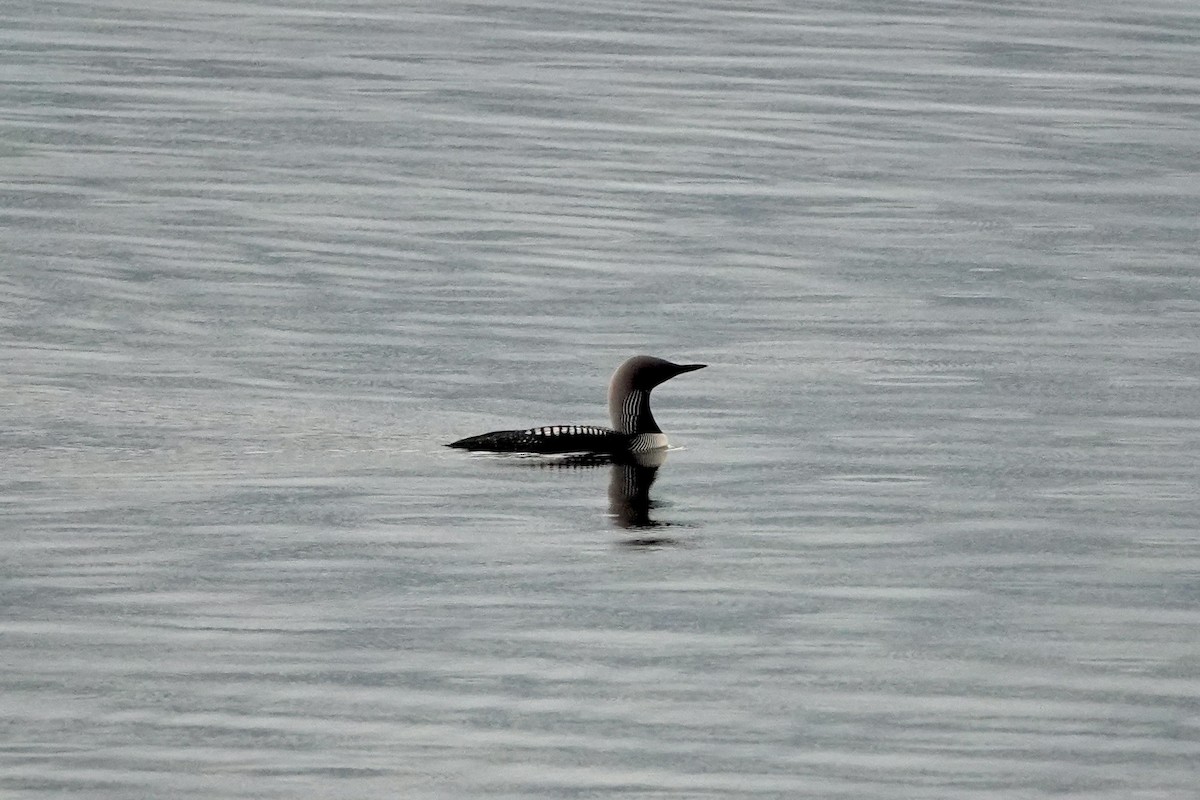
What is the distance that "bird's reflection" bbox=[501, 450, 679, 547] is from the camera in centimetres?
1539

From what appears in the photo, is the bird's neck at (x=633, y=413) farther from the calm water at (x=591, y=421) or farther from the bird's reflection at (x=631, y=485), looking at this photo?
the calm water at (x=591, y=421)

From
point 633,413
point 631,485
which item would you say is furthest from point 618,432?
point 631,485

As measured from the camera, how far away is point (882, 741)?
11.5 meters

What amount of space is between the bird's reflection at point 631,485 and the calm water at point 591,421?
0.10 metres

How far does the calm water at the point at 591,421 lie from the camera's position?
457 inches

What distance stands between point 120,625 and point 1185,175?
20354 mm

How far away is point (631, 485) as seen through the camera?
16.9 meters

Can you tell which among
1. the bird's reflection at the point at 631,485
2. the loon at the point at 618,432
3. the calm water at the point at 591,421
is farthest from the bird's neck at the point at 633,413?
the calm water at the point at 591,421

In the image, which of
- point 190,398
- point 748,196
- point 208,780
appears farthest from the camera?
point 748,196

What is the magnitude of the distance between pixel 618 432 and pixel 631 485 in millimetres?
1245

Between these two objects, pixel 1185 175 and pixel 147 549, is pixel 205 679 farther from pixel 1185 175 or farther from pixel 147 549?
pixel 1185 175

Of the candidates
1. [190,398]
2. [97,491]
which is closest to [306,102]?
[190,398]

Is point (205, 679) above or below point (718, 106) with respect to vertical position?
below

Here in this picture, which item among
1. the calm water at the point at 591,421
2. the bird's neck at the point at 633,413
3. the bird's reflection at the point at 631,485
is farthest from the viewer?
the bird's neck at the point at 633,413
